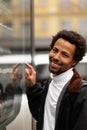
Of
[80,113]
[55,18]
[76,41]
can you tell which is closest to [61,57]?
[76,41]

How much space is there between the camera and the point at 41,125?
1.68 meters

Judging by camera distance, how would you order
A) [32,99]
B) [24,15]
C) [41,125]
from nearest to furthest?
1. [41,125]
2. [32,99]
3. [24,15]

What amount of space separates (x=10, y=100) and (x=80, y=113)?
1.10 feet

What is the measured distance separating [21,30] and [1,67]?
1.37 feet

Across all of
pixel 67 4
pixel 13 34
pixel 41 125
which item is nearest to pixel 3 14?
pixel 13 34

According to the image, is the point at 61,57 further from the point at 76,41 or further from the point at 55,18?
the point at 55,18

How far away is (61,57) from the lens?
5.08 feet

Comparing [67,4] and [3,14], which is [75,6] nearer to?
[67,4]

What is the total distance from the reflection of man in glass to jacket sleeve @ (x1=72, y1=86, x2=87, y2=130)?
272 mm

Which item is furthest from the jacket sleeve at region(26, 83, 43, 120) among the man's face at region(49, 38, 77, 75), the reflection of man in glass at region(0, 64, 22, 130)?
the man's face at region(49, 38, 77, 75)

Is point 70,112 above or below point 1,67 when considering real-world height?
below

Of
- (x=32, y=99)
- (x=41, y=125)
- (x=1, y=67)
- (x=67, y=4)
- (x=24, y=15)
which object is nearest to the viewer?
(x=1, y=67)

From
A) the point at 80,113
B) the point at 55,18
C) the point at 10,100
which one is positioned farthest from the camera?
the point at 55,18

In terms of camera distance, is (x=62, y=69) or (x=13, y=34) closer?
(x=62, y=69)
